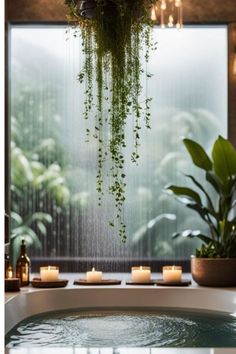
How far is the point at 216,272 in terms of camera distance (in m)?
4.76

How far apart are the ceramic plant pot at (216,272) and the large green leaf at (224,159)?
593 millimetres

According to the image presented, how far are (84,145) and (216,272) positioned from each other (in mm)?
1926

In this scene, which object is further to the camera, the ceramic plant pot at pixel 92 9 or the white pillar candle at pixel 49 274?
the white pillar candle at pixel 49 274

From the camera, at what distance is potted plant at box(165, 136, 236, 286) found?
15.6ft

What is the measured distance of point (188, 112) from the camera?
623 centimetres

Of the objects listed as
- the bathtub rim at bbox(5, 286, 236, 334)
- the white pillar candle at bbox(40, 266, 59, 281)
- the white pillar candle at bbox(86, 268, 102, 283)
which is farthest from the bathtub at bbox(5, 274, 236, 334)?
the white pillar candle at bbox(86, 268, 102, 283)

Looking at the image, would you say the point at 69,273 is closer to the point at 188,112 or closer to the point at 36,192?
the point at 36,192

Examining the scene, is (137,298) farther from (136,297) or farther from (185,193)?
(185,193)

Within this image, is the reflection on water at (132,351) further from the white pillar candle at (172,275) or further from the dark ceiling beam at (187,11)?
the dark ceiling beam at (187,11)

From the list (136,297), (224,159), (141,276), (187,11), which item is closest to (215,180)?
(224,159)

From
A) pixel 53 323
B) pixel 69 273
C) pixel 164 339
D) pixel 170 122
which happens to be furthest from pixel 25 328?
pixel 170 122

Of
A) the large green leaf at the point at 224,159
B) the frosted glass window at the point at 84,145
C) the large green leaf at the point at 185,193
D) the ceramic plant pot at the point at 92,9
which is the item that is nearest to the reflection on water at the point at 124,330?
the large green leaf at the point at 185,193

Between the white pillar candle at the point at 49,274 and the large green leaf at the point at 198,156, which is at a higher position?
the large green leaf at the point at 198,156

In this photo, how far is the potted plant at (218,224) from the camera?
4770 millimetres
